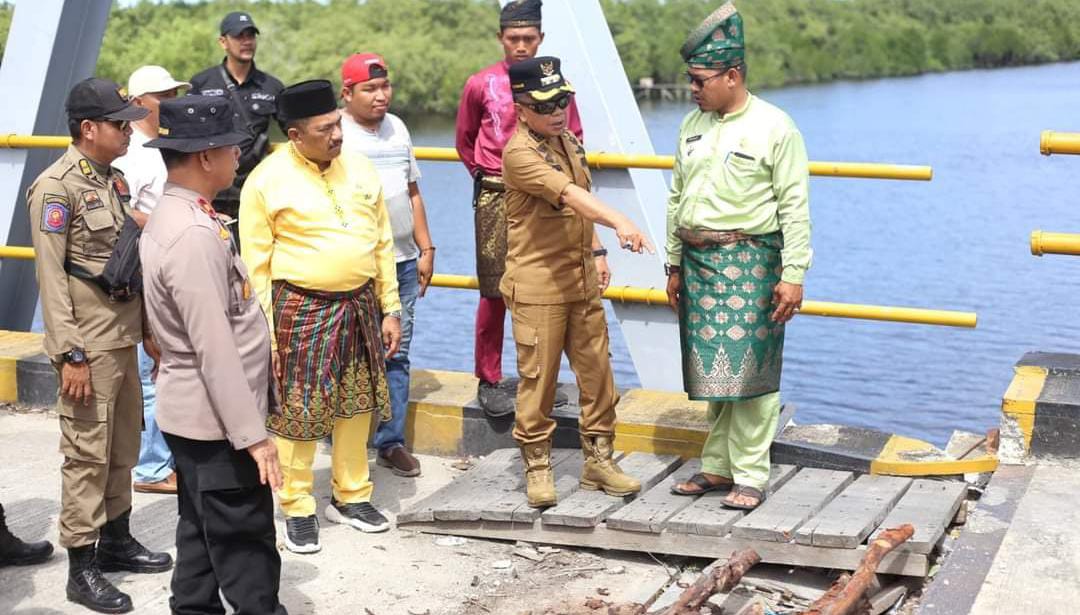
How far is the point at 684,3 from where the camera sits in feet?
122

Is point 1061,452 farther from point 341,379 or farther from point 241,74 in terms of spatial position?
point 241,74

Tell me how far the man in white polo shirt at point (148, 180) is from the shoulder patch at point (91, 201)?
0.39 meters

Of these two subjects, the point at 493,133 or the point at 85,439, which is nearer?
the point at 85,439

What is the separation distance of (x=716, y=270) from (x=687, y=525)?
0.84m

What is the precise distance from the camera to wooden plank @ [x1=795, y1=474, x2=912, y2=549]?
4465 millimetres

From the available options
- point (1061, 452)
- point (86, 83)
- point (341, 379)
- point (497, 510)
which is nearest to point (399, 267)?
point (341, 379)

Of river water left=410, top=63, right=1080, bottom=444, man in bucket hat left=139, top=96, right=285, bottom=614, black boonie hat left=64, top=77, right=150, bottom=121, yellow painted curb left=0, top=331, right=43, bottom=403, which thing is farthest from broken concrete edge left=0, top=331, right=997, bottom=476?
river water left=410, top=63, right=1080, bottom=444

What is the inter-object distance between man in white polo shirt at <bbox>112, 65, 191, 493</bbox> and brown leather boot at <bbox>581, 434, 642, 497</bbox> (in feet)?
5.11

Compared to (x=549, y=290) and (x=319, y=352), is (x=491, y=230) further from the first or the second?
(x=319, y=352)

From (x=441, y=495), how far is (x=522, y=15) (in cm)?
180

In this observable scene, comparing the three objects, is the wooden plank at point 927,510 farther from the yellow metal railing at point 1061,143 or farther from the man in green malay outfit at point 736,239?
the yellow metal railing at point 1061,143

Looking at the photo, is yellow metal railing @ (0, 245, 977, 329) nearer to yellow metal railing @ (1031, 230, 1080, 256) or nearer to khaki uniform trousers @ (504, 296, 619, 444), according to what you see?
yellow metal railing @ (1031, 230, 1080, 256)

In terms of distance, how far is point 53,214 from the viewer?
4.39 m

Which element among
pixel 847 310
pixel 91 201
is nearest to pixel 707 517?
pixel 847 310
